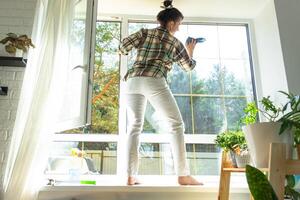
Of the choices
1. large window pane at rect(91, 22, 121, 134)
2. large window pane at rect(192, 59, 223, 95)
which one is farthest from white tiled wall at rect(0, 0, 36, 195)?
large window pane at rect(192, 59, 223, 95)

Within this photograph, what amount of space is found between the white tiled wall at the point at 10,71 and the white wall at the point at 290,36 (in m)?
1.83

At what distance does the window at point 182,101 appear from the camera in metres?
2.09

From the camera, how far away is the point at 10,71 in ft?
6.42

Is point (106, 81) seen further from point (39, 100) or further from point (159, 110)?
point (39, 100)

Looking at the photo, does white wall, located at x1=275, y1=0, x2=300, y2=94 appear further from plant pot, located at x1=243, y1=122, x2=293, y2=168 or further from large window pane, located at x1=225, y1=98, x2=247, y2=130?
plant pot, located at x1=243, y1=122, x2=293, y2=168

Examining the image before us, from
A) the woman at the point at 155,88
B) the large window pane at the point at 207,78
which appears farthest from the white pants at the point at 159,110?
the large window pane at the point at 207,78

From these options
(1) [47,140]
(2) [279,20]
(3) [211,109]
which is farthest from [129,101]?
(2) [279,20]

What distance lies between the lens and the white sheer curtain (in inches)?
58.2

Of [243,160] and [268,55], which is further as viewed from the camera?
[268,55]

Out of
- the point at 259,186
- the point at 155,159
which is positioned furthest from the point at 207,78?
the point at 259,186

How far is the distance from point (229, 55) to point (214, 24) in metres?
0.32

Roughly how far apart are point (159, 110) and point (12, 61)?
102 cm

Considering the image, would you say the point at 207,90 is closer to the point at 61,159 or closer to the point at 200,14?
the point at 200,14

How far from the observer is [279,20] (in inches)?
83.7
